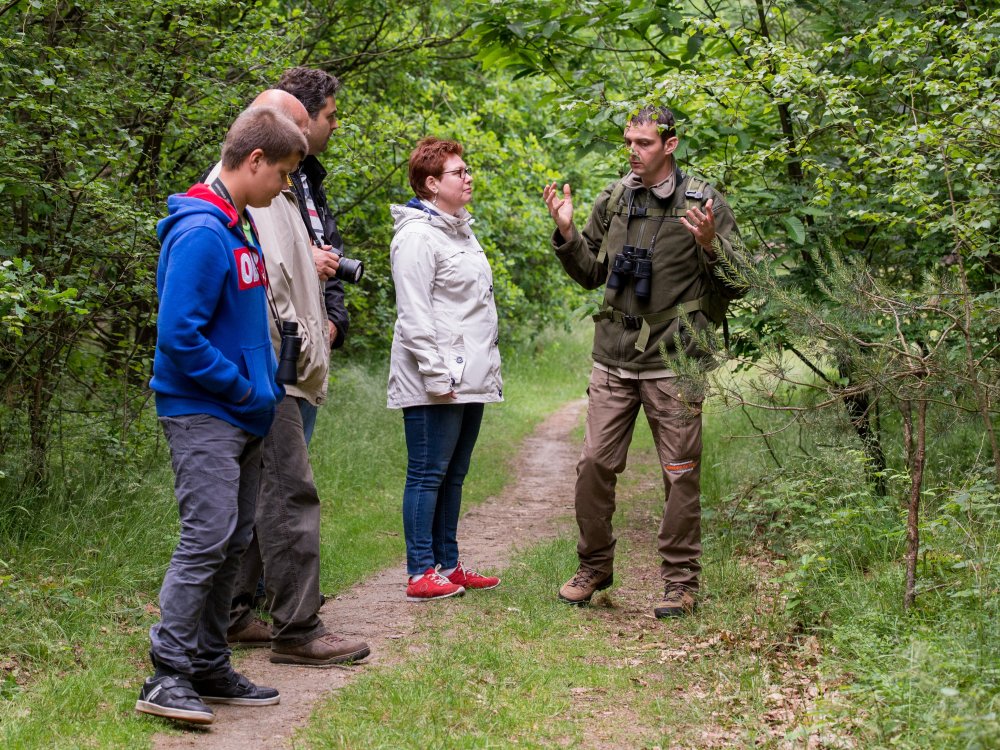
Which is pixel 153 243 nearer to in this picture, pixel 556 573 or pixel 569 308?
pixel 556 573

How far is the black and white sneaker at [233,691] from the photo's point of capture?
3740mm

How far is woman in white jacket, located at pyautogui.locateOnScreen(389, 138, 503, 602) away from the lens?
5.15m

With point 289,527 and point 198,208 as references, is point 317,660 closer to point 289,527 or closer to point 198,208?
point 289,527

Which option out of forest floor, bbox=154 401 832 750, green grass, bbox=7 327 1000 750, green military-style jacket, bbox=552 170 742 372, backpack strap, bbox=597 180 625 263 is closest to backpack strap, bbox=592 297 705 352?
green military-style jacket, bbox=552 170 742 372

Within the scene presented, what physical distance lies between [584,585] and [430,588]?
800 mm

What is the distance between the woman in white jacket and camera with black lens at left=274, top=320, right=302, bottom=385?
46.6 inches

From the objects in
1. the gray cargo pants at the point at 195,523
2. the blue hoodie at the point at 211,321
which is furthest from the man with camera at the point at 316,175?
the gray cargo pants at the point at 195,523

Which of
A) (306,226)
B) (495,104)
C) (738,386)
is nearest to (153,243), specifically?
(306,226)

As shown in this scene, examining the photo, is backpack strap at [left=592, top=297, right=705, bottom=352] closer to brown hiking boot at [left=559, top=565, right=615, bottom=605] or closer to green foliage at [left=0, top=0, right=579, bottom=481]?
brown hiking boot at [left=559, top=565, right=615, bottom=605]

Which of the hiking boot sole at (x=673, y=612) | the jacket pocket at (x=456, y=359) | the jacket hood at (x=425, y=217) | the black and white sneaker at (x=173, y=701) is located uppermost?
the jacket hood at (x=425, y=217)

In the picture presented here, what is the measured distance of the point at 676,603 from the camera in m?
5.00

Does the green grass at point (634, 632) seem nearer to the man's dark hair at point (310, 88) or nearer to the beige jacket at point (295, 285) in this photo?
the beige jacket at point (295, 285)

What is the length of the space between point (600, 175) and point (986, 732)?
5023 millimetres

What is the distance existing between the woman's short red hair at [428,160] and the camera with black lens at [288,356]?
64.9 inches
